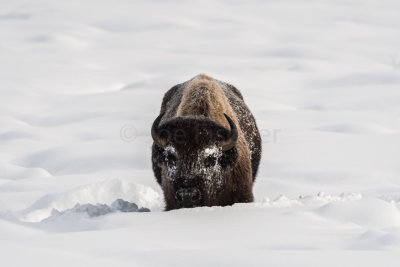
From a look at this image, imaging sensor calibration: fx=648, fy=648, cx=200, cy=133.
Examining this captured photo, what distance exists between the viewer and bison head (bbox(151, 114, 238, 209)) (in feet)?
21.0

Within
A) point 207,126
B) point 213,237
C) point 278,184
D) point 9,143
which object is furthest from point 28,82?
point 213,237

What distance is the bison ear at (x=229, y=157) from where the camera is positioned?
6.87 m

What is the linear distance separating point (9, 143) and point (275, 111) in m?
8.68

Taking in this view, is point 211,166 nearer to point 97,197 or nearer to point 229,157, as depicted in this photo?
point 229,157

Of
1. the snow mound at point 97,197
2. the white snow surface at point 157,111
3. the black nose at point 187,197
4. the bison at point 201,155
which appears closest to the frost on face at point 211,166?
the bison at point 201,155

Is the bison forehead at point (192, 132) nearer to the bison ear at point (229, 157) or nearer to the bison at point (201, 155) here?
the bison at point (201, 155)

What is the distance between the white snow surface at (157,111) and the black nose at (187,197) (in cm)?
30

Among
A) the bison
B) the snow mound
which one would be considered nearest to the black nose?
the bison

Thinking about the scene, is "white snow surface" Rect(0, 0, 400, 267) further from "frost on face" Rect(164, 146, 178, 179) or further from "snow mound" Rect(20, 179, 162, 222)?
"frost on face" Rect(164, 146, 178, 179)

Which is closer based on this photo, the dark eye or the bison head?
the bison head

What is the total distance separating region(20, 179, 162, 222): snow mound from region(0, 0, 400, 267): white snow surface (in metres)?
0.03

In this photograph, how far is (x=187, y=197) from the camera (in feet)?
20.9

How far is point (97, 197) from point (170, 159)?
275 centimetres

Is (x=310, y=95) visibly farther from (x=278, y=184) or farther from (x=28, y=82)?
(x=278, y=184)
